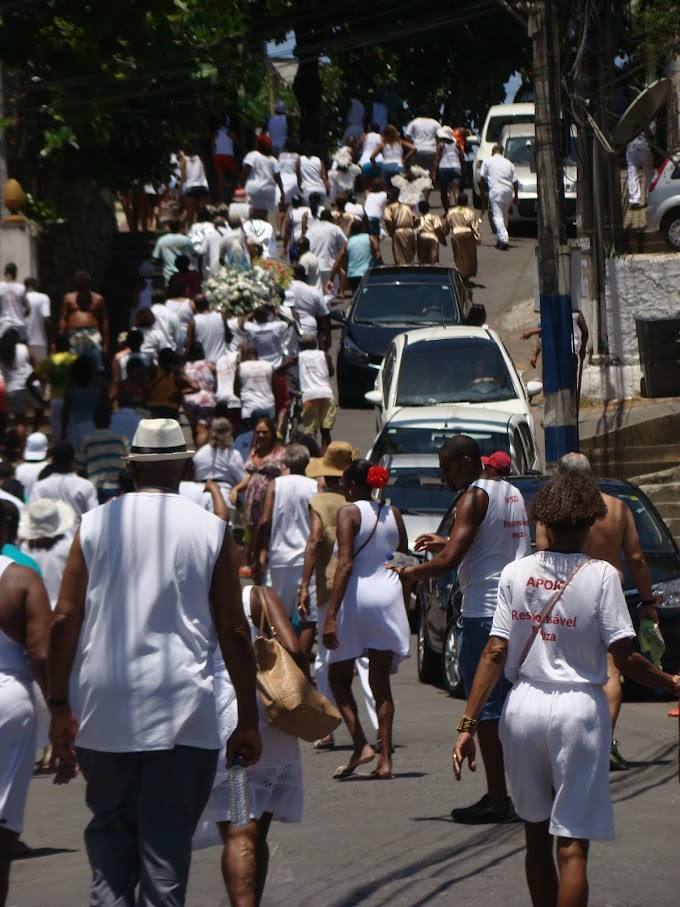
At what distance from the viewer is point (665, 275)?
22.1 m

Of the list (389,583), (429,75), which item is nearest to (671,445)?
(389,583)

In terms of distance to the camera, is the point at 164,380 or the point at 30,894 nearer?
the point at 30,894

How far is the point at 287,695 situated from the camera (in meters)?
6.12

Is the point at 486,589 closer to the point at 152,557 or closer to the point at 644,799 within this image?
the point at 644,799

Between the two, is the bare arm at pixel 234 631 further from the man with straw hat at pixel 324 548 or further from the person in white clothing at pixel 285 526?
the person in white clothing at pixel 285 526

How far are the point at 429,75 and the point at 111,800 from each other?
122ft

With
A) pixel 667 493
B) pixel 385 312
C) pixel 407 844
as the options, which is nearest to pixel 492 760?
pixel 407 844

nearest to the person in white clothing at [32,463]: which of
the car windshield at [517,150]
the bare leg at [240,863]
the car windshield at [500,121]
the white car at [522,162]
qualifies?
the bare leg at [240,863]

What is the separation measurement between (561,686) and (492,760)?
8.41 feet

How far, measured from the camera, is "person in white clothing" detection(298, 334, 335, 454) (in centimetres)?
1891

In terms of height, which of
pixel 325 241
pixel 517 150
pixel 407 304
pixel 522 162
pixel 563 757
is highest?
pixel 517 150

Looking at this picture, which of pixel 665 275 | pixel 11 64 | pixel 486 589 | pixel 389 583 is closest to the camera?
pixel 486 589

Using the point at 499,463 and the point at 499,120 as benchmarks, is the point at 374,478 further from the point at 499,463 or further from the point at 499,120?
the point at 499,120

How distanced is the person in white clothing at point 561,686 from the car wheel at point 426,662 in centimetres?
717
